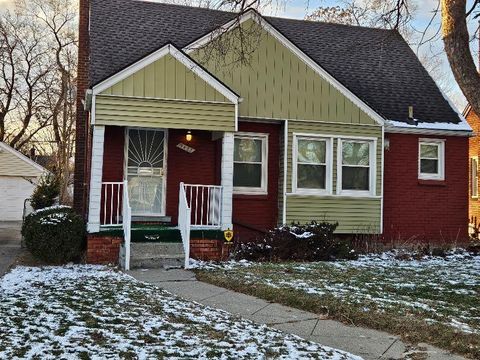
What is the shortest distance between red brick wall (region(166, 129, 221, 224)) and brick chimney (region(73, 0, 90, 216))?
2846 millimetres

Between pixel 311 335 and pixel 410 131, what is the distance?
→ 33.9ft

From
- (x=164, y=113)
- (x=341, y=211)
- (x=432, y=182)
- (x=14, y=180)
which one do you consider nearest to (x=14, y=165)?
(x=14, y=180)

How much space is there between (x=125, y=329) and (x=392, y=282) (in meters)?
4.77

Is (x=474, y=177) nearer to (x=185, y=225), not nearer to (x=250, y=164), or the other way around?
(x=250, y=164)

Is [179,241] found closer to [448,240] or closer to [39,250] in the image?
[39,250]

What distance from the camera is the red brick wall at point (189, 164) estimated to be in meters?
13.0

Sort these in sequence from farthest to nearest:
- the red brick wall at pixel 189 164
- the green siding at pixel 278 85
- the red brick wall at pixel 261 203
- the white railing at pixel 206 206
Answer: the red brick wall at pixel 261 203 → the red brick wall at pixel 189 164 → the green siding at pixel 278 85 → the white railing at pixel 206 206

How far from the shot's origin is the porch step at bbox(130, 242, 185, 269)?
33.0ft

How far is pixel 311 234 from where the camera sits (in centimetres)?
1152

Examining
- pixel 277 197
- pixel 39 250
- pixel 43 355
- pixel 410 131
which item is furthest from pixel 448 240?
pixel 43 355

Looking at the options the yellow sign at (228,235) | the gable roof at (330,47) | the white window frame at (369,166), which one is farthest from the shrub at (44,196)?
the white window frame at (369,166)

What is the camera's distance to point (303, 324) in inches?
229

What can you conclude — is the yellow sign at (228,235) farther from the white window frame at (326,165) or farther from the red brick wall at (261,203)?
the white window frame at (326,165)

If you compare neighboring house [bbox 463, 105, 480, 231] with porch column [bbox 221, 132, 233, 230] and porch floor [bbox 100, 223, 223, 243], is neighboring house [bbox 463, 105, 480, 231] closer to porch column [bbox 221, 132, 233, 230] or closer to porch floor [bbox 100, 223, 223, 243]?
porch column [bbox 221, 132, 233, 230]
